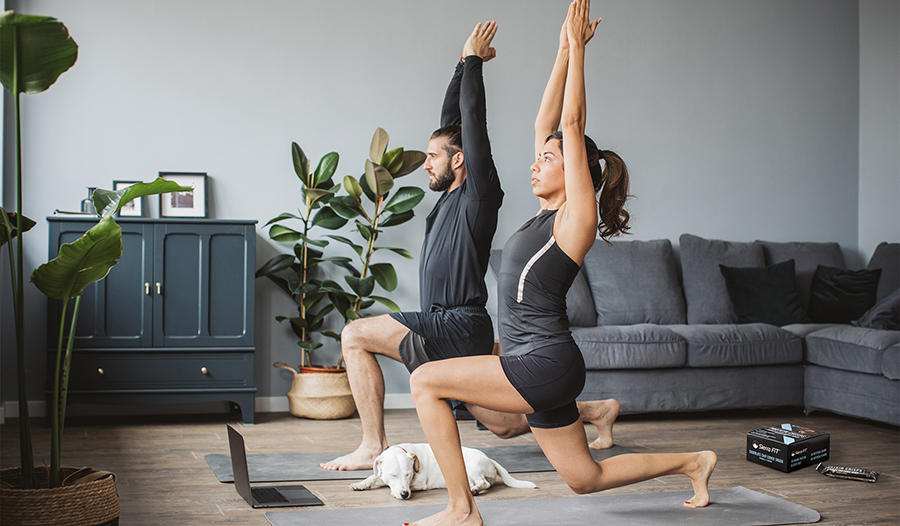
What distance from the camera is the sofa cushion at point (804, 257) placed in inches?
197

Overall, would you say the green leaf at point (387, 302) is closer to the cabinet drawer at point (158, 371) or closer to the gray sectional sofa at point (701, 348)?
the gray sectional sofa at point (701, 348)

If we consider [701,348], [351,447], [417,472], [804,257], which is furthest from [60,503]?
[804,257]

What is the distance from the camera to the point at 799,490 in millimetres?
2691

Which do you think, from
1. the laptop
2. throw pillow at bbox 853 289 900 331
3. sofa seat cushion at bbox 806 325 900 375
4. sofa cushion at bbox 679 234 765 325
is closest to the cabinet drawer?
the laptop

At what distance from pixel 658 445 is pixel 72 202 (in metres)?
3.24

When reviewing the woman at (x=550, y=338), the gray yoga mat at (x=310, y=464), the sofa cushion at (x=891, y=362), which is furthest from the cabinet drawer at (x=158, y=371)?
the sofa cushion at (x=891, y=362)

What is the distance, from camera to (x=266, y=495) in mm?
2490

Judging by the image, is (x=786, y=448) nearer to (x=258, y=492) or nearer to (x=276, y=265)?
(x=258, y=492)

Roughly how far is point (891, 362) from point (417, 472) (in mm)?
2534

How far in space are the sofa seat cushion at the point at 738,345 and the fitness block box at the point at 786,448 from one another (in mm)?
896

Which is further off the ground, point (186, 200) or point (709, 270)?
point (186, 200)

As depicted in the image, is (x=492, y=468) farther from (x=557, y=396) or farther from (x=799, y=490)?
(x=799, y=490)

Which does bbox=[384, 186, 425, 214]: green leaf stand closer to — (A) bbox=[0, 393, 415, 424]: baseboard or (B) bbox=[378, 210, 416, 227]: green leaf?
(B) bbox=[378, 210, 416, 227]: green leaf

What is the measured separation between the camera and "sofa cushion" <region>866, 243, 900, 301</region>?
4719 mm
